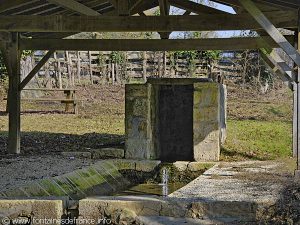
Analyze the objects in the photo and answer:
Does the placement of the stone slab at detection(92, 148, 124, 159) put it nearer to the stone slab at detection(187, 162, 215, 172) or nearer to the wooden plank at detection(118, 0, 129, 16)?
the stone slab at detection(187, 162, 215, 172)

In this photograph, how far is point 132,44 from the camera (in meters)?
11.4

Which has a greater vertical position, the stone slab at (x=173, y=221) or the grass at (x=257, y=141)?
the grass at (x=257, y=141)

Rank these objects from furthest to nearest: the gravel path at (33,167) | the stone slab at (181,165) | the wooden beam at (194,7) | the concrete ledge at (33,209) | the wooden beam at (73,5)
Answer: the stone slab at (181,165), the wooden beam at (194,7), the gravel path at (33,167), the wooden beam at (73,5), the concrete ledge at (33,209)

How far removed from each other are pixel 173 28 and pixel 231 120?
7.69 metres

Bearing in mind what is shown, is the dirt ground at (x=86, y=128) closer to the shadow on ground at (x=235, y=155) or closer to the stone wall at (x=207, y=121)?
the shadow on ground at (x=235, y=155)

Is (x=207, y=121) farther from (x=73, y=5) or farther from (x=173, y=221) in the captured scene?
(x=173, y=221)

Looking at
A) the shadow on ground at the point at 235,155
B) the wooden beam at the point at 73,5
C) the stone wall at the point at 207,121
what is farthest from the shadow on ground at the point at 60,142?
the wooden beam at the point at 73,5

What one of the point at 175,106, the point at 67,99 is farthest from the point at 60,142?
the point at 67,99

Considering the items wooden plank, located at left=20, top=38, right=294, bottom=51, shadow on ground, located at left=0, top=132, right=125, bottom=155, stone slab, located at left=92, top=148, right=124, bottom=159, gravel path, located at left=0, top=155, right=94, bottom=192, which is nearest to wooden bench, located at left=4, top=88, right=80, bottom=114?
shadow on ground, located at left=0, top=132, right=125, bottom=155

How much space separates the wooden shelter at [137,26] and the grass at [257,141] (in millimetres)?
1781

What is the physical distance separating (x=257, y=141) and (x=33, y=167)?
5.79 metres

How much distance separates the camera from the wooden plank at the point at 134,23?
8414 millimetres

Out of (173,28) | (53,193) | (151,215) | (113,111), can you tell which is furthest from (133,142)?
(113,111)

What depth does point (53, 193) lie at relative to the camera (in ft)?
24.8
